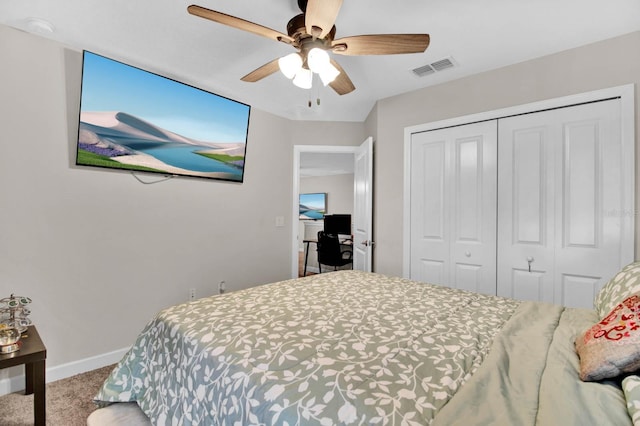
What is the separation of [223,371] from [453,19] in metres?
2.18

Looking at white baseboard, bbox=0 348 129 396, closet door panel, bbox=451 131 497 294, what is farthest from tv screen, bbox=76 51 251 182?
closet door panel, bbox=451 131 497 294

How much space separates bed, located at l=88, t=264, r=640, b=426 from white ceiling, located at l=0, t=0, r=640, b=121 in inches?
60.3

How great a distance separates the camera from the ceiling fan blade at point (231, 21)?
1.41 m

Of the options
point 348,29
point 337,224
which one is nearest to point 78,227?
point 348,29

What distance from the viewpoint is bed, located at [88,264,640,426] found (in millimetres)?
775

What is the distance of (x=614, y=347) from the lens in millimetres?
861

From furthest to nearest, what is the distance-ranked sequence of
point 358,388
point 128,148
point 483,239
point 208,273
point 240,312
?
point 208,273
point 483,239
point 128,148
point 240,312
point 358,388

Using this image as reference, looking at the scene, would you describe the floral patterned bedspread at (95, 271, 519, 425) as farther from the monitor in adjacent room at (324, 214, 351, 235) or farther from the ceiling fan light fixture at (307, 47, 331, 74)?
the monitor in adjacent room at (324, 214, 351, 235)

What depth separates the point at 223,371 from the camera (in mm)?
1014

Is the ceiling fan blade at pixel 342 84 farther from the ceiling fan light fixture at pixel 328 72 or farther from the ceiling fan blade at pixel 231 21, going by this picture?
the ceiling fan blade at pixel 231 21

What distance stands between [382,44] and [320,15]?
15.8 inches

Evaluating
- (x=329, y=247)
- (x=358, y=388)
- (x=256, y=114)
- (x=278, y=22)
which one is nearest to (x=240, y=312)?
(x=358, y=388)

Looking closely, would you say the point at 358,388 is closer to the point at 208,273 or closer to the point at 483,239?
the point at 483,239

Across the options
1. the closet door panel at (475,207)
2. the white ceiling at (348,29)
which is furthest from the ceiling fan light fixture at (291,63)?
the closet door panel at (475,207)
